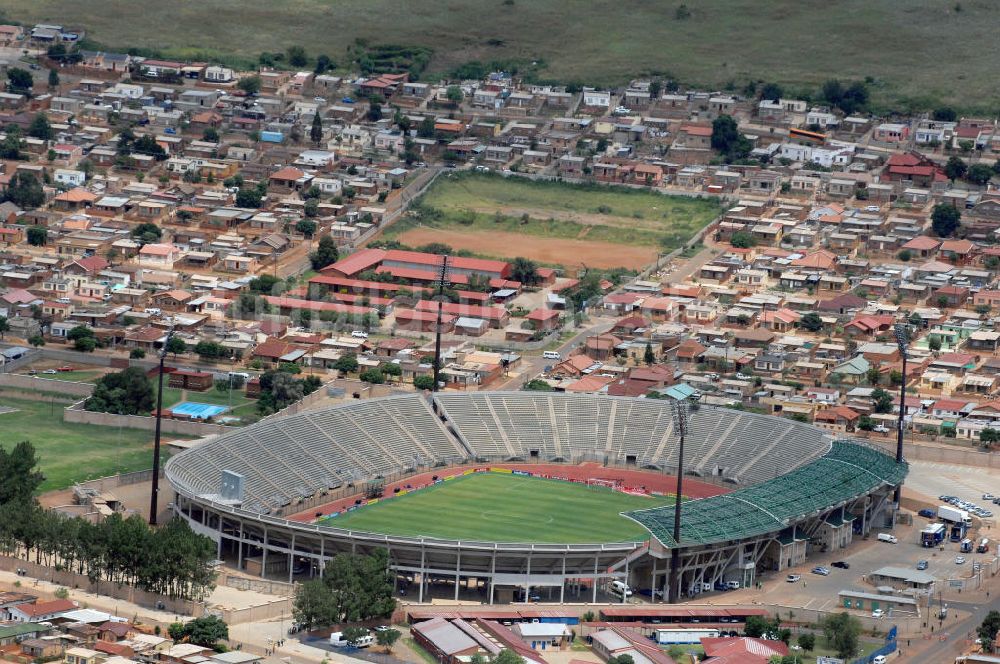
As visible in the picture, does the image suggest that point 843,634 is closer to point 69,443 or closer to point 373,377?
point 69,443

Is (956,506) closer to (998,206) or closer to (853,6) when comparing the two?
(998,206)

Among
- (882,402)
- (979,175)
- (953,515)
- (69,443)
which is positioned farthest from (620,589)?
(979,175)

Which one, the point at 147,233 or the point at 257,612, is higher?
the point at 147,233

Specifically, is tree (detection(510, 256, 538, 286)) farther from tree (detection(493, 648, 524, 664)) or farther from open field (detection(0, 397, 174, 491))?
tree (detection(493, 648, 524, 664))

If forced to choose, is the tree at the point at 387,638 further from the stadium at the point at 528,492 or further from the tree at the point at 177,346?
the tree at the point at 177,346

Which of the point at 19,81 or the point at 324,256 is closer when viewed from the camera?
the point at 324,256

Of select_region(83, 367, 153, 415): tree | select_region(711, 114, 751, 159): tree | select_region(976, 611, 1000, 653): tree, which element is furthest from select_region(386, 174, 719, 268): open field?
select_region(976, 611, 1000, 653): tree
